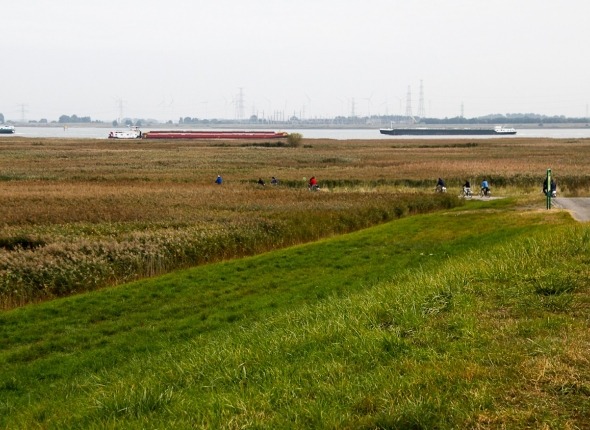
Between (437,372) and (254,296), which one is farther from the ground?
(437,372)

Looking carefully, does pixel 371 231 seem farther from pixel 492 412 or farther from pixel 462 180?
pixel 462 180

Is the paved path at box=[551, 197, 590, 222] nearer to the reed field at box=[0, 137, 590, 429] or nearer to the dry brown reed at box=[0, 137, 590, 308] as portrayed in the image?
the reed field at box=[0, 137, 590, 429]

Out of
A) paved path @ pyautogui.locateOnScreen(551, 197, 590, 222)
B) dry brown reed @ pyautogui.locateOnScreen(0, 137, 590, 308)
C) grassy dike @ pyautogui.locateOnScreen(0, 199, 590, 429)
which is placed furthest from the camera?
paved path @ pyautogui.locateOnScreen(551, 197, 590, 222)

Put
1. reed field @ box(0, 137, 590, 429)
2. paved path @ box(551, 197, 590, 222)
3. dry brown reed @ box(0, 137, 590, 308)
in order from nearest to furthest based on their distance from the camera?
reed field @ box(0, 137, 590, 429), dry brown reed @ box(0, 137, 590, 308), paved path @ box(551, 197, 590, 222)

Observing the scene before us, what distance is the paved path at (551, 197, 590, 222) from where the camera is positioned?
26.6 m

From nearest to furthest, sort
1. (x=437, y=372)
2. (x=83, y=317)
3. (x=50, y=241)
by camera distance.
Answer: (x=437, y=372) → (x=83, y=317) → (x=50, y=241)

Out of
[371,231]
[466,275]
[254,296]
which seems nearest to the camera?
[466,275]

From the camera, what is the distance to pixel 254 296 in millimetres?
18016

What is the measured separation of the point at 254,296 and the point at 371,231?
1108cm

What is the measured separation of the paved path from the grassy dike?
10.1m

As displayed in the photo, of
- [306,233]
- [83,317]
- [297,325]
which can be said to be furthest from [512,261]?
[306,233]

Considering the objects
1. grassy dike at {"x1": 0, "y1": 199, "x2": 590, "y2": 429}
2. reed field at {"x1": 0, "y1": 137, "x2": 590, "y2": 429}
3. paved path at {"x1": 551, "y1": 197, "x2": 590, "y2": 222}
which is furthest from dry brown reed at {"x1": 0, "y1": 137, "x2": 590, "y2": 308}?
paved path at {"x1": 551, "y1": 197, "x2": 590, "y2": 222}

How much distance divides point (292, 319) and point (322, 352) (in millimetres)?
3330

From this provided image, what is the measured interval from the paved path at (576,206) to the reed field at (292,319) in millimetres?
1077
